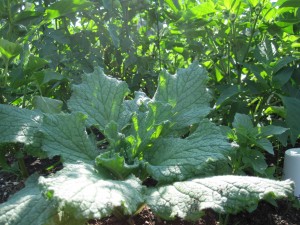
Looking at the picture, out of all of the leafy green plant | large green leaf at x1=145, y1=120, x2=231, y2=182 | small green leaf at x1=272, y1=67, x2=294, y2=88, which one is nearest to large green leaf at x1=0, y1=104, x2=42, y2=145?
large green leaf at x1=145, y1=120, x2=231, y2=182

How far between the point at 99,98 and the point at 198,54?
0.79 meters

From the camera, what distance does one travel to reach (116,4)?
1952mm

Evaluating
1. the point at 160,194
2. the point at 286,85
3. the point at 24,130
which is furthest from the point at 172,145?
the point at 286,85

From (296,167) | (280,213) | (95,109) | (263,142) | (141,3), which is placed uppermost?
(141,3)

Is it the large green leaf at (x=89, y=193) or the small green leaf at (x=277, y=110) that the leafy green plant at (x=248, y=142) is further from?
the large green leaf at (x=89, y=193)

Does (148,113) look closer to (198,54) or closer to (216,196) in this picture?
(216,196)

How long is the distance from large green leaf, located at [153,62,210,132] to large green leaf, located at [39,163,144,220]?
504 mm

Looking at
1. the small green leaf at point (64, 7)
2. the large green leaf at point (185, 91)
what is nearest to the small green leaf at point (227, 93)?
the large green leaf at point (185, 91)

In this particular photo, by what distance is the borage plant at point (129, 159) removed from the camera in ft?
3.49

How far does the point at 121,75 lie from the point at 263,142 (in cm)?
108

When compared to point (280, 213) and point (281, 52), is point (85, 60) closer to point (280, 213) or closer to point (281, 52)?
point (281, 52)

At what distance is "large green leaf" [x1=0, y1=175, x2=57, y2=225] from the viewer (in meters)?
1.11

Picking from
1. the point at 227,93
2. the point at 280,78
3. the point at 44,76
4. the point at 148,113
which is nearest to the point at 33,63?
the point at 44,76

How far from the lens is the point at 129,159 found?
4.60ft
